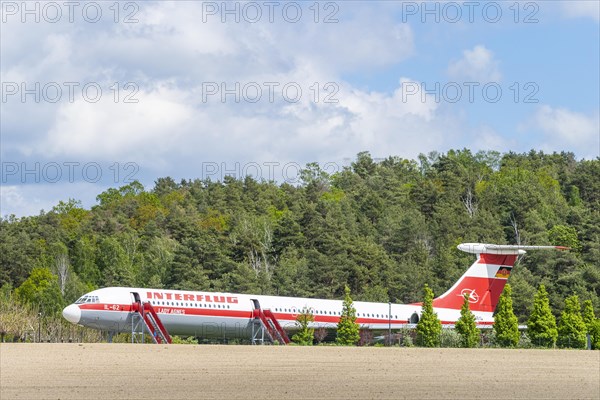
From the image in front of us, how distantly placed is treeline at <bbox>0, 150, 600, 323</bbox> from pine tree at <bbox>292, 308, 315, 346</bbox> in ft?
90.2

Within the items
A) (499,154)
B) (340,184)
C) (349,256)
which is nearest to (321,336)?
(349,256)

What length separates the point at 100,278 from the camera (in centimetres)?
11225

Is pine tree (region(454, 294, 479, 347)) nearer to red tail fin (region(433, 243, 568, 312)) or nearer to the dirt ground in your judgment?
red tail fin (region(433, 243, 568, 312))

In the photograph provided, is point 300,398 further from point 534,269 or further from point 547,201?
point 547,201

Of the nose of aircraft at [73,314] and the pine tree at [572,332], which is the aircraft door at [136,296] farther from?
the pine tree at [572,332]

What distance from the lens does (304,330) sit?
6091cm

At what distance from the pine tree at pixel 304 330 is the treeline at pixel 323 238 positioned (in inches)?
1082

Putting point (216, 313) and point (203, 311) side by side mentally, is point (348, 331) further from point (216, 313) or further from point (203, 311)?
point (203, 311)

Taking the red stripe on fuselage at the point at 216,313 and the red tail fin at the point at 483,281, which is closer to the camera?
the red stripe on fuselage at the point at 216,313

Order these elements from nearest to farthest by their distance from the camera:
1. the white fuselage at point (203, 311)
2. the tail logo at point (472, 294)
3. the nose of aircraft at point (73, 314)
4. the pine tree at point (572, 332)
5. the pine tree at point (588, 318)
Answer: the nose of aircraft at point (73, 314) → the white fuselage at point (203, 311) → the pine tree at point (572, 332) → the pine tree at point (588, 318) → the tail logo at point (472, 294)

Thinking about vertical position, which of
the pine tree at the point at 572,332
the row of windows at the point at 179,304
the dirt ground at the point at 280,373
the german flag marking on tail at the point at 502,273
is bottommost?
the dirt ground at the point at 280,373

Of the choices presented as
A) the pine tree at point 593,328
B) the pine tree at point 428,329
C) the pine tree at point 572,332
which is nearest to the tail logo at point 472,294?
the pine tree at point 572,332

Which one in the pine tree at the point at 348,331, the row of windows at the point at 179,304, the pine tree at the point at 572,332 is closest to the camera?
the row of windows at the point at 179,304

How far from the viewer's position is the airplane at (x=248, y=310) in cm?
5566
